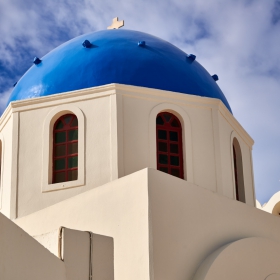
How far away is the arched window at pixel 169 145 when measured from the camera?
10931 millimetres

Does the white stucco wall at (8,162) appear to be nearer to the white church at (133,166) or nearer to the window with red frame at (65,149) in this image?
the white church at (133,166)

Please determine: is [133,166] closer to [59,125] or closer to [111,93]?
[111,93]

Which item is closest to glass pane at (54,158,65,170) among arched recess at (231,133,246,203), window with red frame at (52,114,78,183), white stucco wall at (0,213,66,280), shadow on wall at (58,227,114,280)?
window with red frame at (52,114,78,183)

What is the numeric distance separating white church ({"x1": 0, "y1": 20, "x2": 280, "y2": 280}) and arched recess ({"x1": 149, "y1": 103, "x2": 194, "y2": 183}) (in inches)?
0.7

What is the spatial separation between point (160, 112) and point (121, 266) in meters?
3.29

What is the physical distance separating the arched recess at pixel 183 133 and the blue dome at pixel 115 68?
Answer: 40 centimetres

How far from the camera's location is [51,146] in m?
11.1

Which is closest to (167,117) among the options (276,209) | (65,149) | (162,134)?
(162,134)

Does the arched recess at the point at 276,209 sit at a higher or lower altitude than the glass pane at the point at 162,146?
higher

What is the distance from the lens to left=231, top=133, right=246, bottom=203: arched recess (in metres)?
12.2

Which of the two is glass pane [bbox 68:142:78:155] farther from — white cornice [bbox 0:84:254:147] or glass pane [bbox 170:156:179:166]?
glass pane [bbox 170:156:179:166]

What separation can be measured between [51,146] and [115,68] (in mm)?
1740

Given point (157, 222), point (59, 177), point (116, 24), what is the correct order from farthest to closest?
Answer: point (116, 24), point (59, 177), point (157, 222)

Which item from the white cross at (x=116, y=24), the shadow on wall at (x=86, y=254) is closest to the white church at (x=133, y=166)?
the shadow on wall at (x=86, y=254)
